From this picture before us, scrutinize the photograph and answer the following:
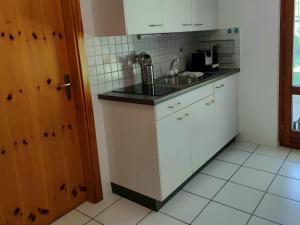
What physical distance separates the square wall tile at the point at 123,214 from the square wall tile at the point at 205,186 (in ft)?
1.58

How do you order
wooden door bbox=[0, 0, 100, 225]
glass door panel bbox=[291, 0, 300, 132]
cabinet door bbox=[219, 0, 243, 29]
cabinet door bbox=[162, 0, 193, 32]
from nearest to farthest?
1. wooden door bbox=[0, 0, 100, 225]
2. cabinet door bbox=[162, 0, 193, 32]
3. glass door panel bbox=[291, 0, 300, 132]
4. cabinet door bbox=[219, 0, 243, 29]

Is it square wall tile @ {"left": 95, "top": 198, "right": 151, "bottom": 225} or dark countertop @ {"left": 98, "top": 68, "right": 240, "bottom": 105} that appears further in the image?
square wall tile @ {"left": 95, "top": 198, "right": 151, "bottom": 225}

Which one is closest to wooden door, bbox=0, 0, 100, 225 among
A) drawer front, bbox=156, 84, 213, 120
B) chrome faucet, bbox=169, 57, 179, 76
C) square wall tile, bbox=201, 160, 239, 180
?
drawer front, bbox=156, 84, 213, 120

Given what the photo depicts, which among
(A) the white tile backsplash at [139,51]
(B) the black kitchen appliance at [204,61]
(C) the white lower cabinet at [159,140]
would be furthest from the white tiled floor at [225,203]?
(B) the black kitchen appliance at [204,61]

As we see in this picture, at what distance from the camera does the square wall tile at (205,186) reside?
97.1 inches

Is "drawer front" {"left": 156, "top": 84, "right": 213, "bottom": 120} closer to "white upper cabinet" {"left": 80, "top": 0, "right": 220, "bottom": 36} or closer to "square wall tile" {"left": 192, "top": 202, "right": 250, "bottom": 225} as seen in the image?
"white upper cabinet" {"left": 80, "top": 0, "right": 220, "bottom": 36}

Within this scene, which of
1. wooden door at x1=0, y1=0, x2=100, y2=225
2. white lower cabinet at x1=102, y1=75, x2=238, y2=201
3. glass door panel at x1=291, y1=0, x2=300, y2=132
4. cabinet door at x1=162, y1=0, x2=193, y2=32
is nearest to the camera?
wooden door at x1=0, y1=0, x2=100, y2=225

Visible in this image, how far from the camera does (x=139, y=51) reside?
8.90ft

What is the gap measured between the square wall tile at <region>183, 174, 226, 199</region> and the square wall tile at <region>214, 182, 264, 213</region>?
0.06 m

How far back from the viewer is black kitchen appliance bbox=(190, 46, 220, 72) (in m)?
3.20

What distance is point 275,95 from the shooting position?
3.13 m

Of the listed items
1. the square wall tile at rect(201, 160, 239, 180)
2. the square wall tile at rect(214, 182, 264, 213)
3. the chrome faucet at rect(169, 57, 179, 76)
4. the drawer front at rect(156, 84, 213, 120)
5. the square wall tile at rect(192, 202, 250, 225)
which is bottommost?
the square wall tile at rect(192, 202, 250, 225)

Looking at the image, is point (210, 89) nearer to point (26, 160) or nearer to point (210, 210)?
point (210, 210)

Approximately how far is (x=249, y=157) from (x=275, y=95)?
74cm
